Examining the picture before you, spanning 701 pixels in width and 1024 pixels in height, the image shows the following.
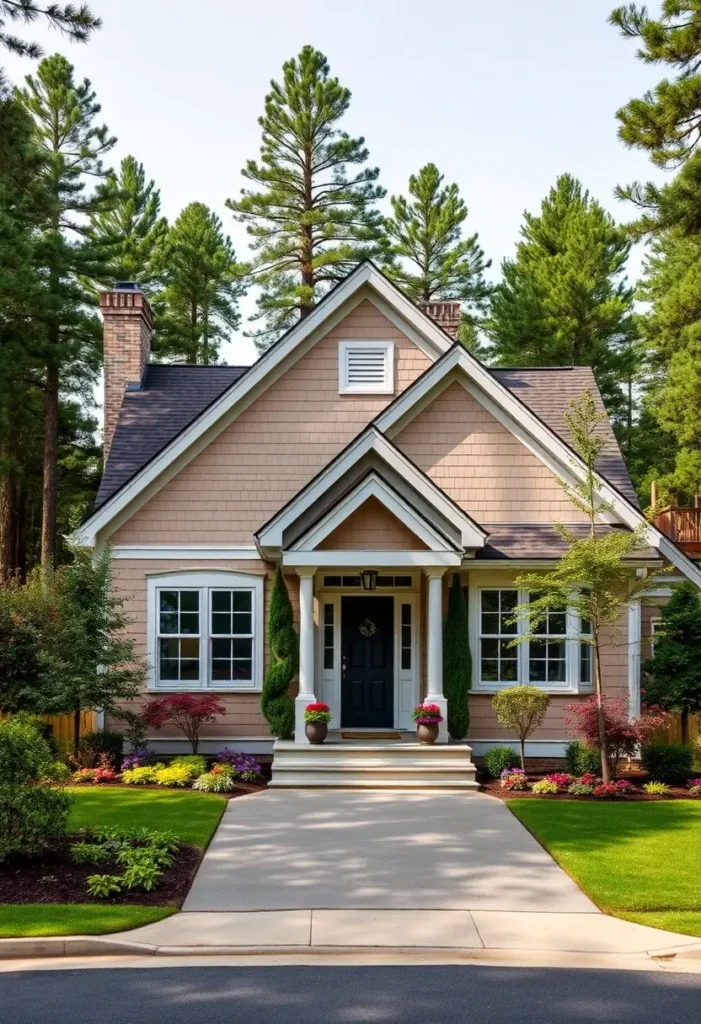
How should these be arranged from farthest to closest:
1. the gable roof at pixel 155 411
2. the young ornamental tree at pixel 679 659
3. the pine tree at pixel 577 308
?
the pine tree at pixel 577 308, the gable roof at pixel 155 411, the young ornamental tree at pixel 679 659

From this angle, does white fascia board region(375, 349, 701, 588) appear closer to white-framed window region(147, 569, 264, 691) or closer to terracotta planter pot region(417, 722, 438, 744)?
white-framed window region(147, 569, 264, 691)

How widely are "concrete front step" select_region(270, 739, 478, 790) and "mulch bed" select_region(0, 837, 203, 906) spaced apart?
430cm

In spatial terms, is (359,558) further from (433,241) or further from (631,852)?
(433,241)

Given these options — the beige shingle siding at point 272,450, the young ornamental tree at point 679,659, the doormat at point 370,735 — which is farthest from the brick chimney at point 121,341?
the young ornamental tree at point 679,659

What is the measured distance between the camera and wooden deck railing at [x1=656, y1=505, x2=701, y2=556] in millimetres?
26109

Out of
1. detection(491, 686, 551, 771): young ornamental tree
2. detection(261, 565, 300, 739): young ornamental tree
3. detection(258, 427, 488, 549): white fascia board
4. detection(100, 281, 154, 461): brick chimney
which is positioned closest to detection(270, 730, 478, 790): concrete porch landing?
detection(491, 686, 551, 771): young ornamental tree

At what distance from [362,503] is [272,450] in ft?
9.07

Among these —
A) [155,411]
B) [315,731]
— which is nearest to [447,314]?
[155,411]

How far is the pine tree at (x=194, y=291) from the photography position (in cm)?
3994

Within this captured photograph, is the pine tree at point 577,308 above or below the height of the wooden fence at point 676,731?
above

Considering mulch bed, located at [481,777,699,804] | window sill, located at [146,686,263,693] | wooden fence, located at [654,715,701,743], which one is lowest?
mulch bed, located at [481,777,699,804]

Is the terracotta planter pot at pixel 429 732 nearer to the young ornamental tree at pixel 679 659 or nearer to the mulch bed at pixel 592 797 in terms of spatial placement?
the mulch bed at pixel 592 797

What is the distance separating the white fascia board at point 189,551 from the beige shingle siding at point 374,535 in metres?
2.06

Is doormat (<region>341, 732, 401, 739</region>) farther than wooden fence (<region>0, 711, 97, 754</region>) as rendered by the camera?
No
